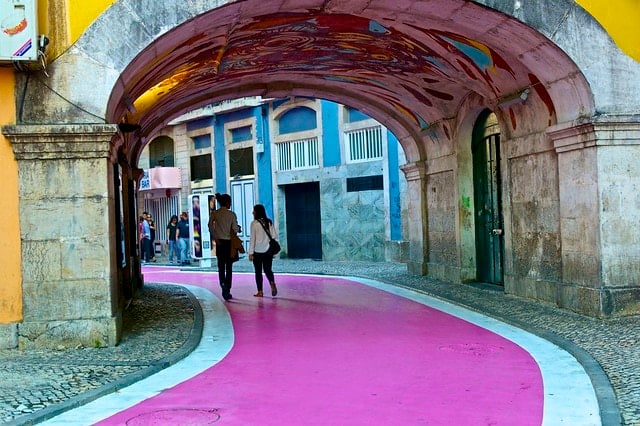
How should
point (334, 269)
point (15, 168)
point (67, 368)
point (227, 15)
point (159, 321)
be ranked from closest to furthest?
point (67, 368) → point (15, 168) → point (227, 15) → point (159, 321) → point (334, 269)

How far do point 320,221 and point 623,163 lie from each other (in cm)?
1566

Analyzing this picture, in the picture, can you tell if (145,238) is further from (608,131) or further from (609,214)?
(608,131)

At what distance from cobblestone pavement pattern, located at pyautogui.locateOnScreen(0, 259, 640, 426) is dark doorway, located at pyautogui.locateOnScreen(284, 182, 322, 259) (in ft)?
41.8

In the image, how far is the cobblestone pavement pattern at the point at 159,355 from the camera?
602cm

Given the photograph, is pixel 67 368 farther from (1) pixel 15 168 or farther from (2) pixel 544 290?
(2) pixel 544 290

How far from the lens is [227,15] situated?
9.41 meters

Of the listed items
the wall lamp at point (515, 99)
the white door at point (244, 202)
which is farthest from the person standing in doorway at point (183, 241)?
the wall lamp at point (515, 99)

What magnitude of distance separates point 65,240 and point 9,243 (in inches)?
21.1

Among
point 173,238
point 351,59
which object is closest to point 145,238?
point 173,238

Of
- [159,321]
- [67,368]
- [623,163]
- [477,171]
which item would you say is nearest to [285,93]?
[477,171]

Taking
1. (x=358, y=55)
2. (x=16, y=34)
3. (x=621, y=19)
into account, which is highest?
(x=358, y=55)

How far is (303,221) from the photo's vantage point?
26.0 metres

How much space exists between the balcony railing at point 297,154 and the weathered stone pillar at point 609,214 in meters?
15.5

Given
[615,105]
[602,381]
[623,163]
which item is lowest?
[602,381]
